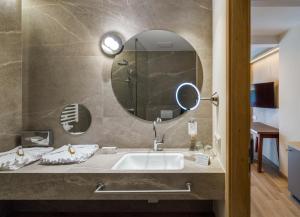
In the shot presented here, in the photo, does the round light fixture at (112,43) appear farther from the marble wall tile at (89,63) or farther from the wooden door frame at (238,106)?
the wooden door frame at (238,106)

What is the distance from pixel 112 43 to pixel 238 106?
136cm

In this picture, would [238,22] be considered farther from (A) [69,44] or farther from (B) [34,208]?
(B) [34,208]

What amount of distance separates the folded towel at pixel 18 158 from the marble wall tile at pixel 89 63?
1.11 ft

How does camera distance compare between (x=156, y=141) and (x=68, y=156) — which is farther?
(x=156, y=141)

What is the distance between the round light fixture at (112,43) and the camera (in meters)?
2.12

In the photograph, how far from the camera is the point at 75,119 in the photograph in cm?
217

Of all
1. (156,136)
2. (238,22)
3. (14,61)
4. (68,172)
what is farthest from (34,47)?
(238,22)

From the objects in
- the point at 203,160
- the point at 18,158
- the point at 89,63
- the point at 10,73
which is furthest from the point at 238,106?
the point at 10,73

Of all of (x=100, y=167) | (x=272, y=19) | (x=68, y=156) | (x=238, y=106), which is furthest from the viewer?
(x=272, y=19)

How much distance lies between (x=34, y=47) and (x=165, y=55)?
4.28 feet

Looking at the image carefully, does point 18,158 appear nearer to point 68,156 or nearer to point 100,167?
point 68,156

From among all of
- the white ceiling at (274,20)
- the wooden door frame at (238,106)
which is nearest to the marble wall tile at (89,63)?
the wooden door frame at (238,106)

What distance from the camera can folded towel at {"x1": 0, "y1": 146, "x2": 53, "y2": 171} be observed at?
1565 millimetres

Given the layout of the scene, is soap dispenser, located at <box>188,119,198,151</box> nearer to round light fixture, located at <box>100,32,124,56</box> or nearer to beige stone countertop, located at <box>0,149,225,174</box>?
beige stone countertop, located at <box>0,149,225,174</box>
